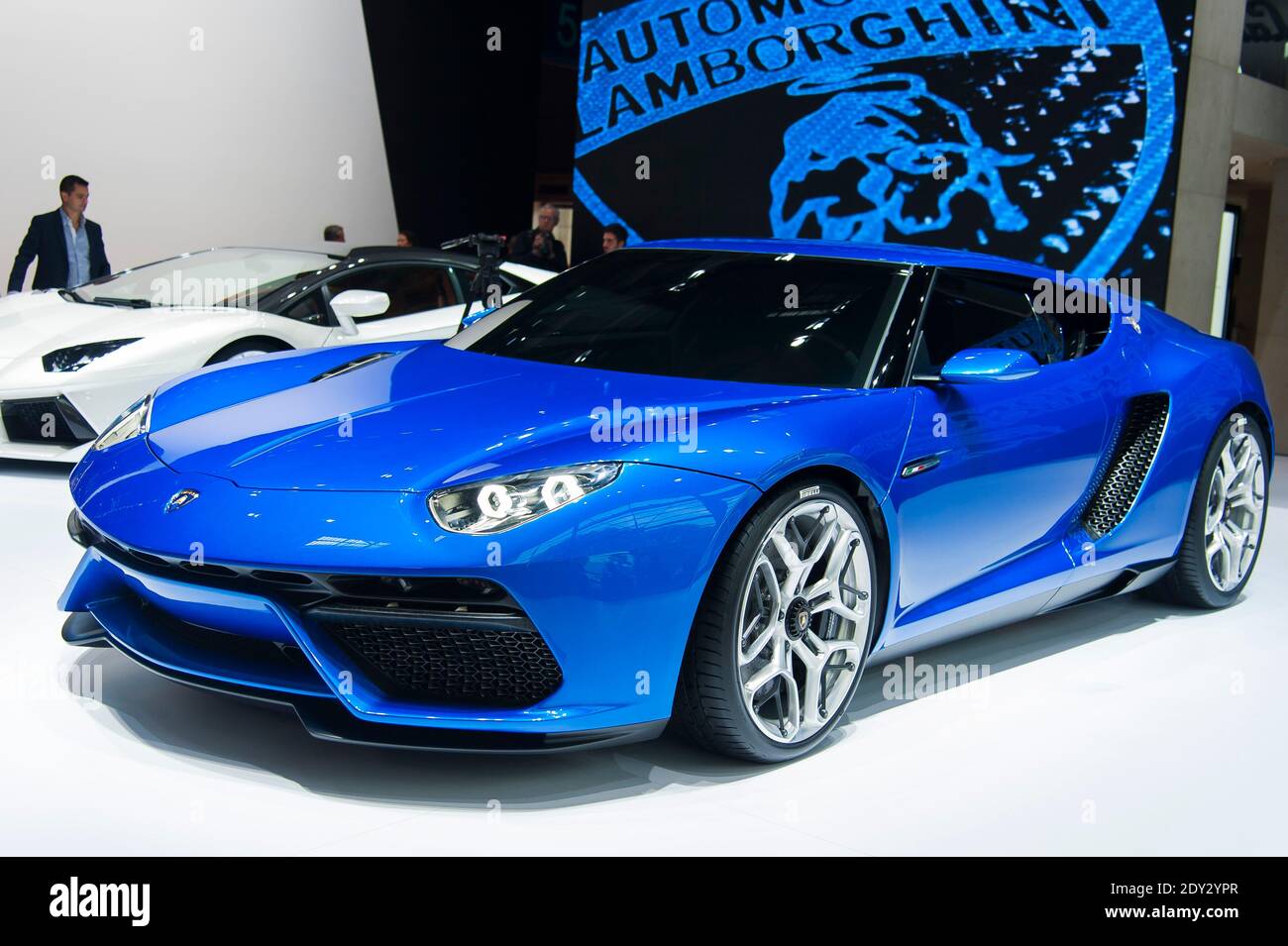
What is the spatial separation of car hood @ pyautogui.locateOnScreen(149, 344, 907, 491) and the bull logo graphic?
23.4 feet

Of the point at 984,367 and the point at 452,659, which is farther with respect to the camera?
the point at 984,367

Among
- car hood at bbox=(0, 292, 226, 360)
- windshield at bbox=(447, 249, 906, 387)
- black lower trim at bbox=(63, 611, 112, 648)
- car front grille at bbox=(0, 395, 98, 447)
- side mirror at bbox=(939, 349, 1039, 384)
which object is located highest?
windshield at bbox=(447, 249, 906, 387)

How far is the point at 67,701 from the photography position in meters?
3.13

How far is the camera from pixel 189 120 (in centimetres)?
1205

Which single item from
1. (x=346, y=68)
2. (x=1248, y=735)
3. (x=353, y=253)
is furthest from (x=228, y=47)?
(x=1248, y=735)

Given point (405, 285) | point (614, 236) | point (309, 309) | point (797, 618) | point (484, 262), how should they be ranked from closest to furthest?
point (797, 618), point (484, 262), point (309, 309), point (405, 285), point (614, 236)

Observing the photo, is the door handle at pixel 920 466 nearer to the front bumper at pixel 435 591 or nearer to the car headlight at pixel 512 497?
the front bumper at pixel 435 591

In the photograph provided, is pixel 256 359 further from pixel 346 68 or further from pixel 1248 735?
pixel 346 68

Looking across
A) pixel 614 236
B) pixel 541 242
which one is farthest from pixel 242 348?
pixel 614 236

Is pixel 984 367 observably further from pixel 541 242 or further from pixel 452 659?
pixel 541 242

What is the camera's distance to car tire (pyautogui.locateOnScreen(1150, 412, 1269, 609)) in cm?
440

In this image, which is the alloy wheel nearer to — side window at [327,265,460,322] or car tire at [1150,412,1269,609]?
car tire at [1150,412,1269,609]

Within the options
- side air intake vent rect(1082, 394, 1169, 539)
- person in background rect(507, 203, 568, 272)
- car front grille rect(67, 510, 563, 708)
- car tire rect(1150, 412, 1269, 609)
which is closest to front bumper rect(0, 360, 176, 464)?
car front grille rect(67, 510, 563, 708)

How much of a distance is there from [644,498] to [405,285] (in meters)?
4.77
